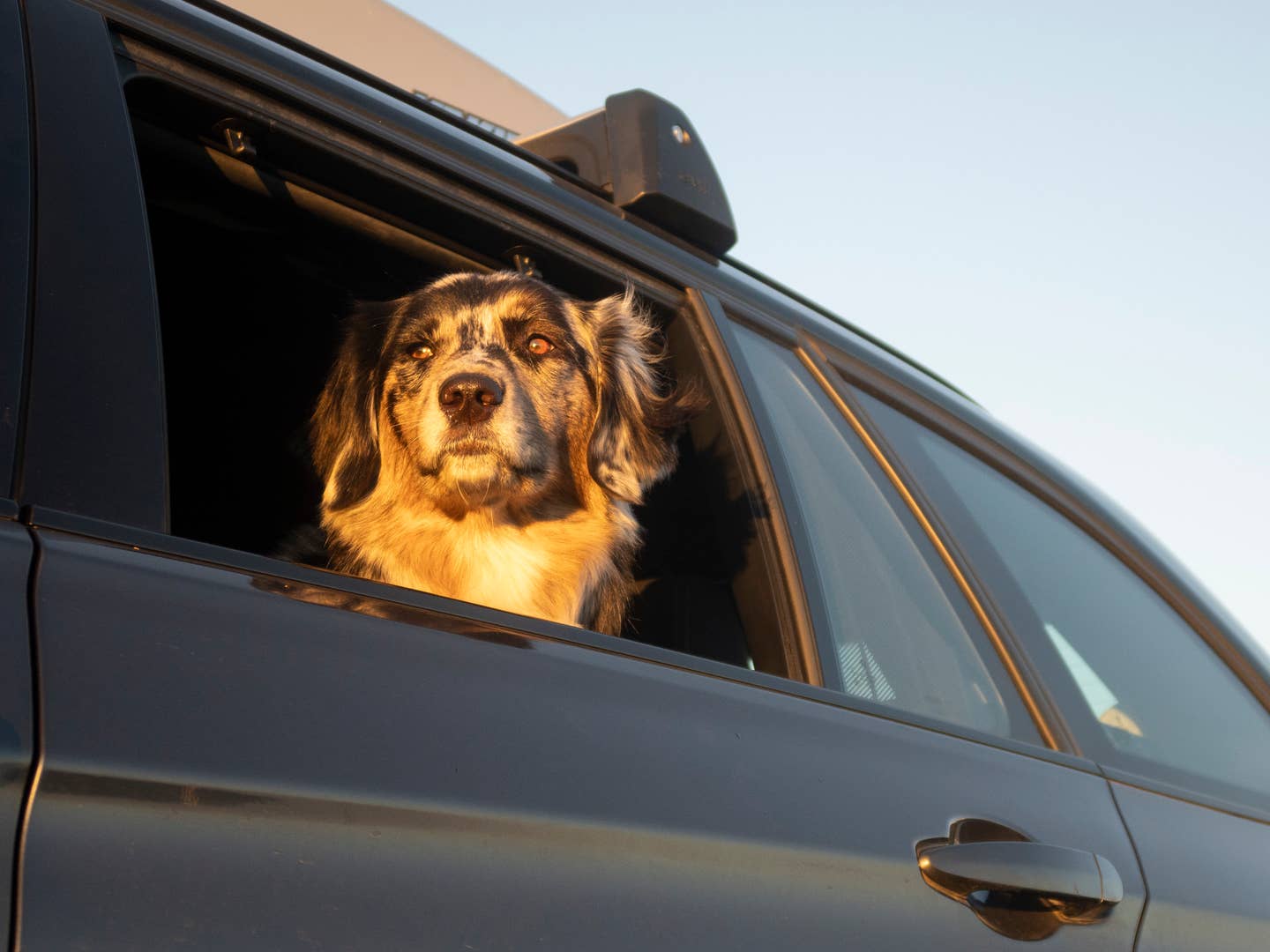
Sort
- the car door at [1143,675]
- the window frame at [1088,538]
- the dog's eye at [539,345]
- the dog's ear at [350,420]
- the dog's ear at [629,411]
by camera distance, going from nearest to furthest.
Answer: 1. the car door at [1143,675]
2. the window frame at [1088,538]
3. the dog's ear at [629,411]
4. the dog's ear at [350,420]
5. the dog's eye at [539,345]

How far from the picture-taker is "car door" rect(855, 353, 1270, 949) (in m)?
2.10

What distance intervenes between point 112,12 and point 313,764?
0.96m

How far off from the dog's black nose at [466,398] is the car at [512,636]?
11.6 inches

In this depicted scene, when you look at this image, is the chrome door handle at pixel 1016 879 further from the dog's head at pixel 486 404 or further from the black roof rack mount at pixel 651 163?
the dog's head at pixel 486 404

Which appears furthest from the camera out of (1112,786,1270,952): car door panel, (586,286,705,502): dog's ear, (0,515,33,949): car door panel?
(586,286,705,502): dog's ear

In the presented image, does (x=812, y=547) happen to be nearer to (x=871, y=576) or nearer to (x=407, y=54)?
(x=871, y=576)

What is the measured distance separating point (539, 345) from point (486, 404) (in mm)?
463

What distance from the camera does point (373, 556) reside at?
3.30 metres

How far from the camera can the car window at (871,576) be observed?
85.7 inches

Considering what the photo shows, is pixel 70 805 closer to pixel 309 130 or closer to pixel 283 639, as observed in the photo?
pixel 283 639

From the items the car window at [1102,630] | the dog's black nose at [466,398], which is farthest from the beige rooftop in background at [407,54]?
the car window at [1102,630]

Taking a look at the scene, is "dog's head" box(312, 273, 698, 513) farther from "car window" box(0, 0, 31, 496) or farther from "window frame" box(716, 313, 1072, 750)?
"car window" box(0, 0, 31, 496)

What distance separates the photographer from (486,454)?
3.38 metres

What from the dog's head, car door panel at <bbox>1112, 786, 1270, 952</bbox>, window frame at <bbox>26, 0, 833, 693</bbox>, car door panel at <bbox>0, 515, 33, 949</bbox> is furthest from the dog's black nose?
car door panel at <bbox>0, 515, 33, 949</bbox>
